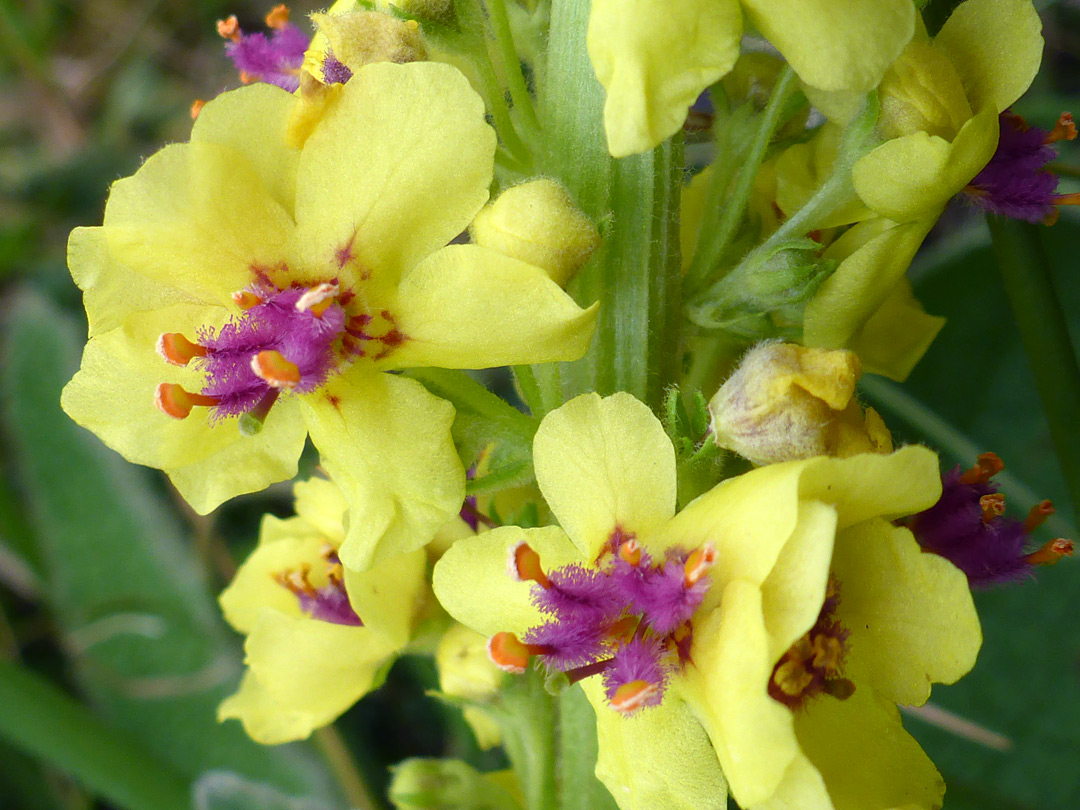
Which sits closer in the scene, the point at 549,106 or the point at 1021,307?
the point at 549,106

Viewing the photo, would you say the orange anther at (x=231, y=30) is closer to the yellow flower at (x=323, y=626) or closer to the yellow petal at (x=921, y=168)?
the yellow flower at (x=323, y=626)

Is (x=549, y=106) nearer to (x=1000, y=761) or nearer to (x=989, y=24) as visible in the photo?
(x=989, y=24)

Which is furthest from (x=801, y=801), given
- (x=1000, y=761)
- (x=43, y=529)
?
(x=43, y=529)

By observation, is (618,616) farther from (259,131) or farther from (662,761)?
(259,131)

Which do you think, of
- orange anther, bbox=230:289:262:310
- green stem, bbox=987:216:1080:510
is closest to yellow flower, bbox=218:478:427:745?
orange anther, bbox=230:289:262:310

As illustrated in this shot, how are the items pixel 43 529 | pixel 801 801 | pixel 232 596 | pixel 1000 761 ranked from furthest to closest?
pixel 43 529, pixel 1000 761, pixel 232 596, pixel 801 801

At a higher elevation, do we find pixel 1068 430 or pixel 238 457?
pixel 238 457

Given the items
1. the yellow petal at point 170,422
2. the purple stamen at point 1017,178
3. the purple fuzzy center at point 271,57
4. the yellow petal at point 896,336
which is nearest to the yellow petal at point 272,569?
the yellow petal at point 170,422

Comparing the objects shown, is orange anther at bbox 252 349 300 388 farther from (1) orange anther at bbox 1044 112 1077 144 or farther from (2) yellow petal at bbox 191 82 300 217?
(1) orange anther at bbox 1044 112 1077 144
